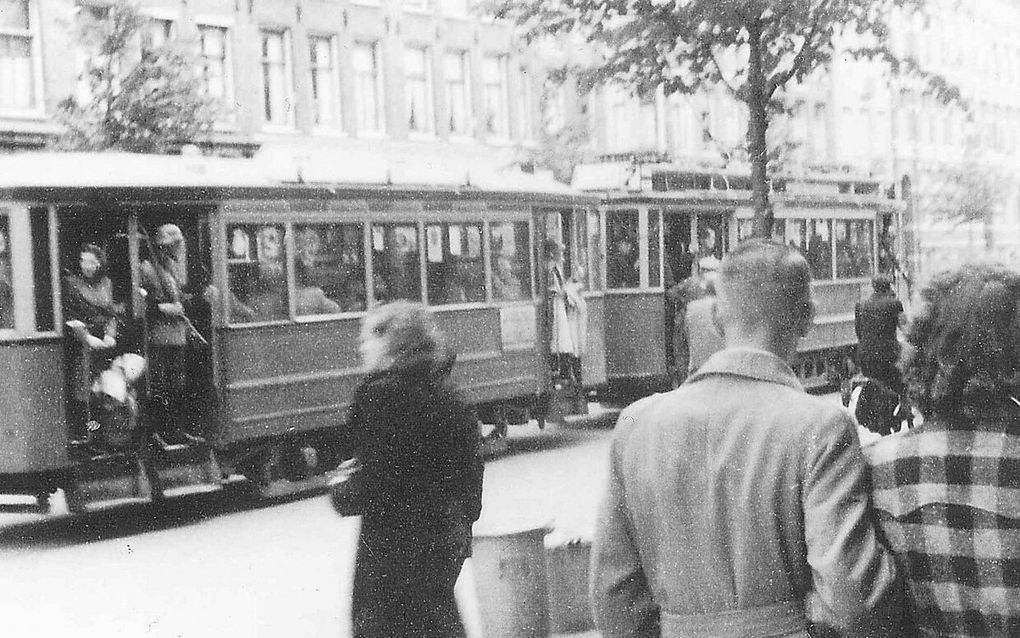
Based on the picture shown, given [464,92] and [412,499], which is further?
[464,92]

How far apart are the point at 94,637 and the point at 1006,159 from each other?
89.0ft

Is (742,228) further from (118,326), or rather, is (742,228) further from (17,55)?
(118,326)

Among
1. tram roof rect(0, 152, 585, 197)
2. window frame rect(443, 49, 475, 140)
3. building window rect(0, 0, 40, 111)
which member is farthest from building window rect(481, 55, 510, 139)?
tram roof rect(0, 152, 585, 197)

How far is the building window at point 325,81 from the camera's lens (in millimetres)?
28719

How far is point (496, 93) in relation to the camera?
33.7 m

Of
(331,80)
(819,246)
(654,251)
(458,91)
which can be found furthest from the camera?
(458,91)

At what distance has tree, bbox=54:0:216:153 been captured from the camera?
757 inches

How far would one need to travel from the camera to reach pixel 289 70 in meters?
28.3

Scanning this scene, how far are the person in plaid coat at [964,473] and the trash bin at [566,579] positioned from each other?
415cm

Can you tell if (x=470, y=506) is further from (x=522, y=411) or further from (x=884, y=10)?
(x=522, y=411)

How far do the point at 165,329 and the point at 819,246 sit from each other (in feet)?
46.2

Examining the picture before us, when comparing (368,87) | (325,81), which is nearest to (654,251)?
(325,81)

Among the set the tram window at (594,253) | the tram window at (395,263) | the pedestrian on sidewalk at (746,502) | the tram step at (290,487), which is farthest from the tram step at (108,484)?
the pedestrian on sidewalk at (746,502)

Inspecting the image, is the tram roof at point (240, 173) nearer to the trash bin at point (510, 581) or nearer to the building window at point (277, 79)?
the trash bin at point (510, 581)
